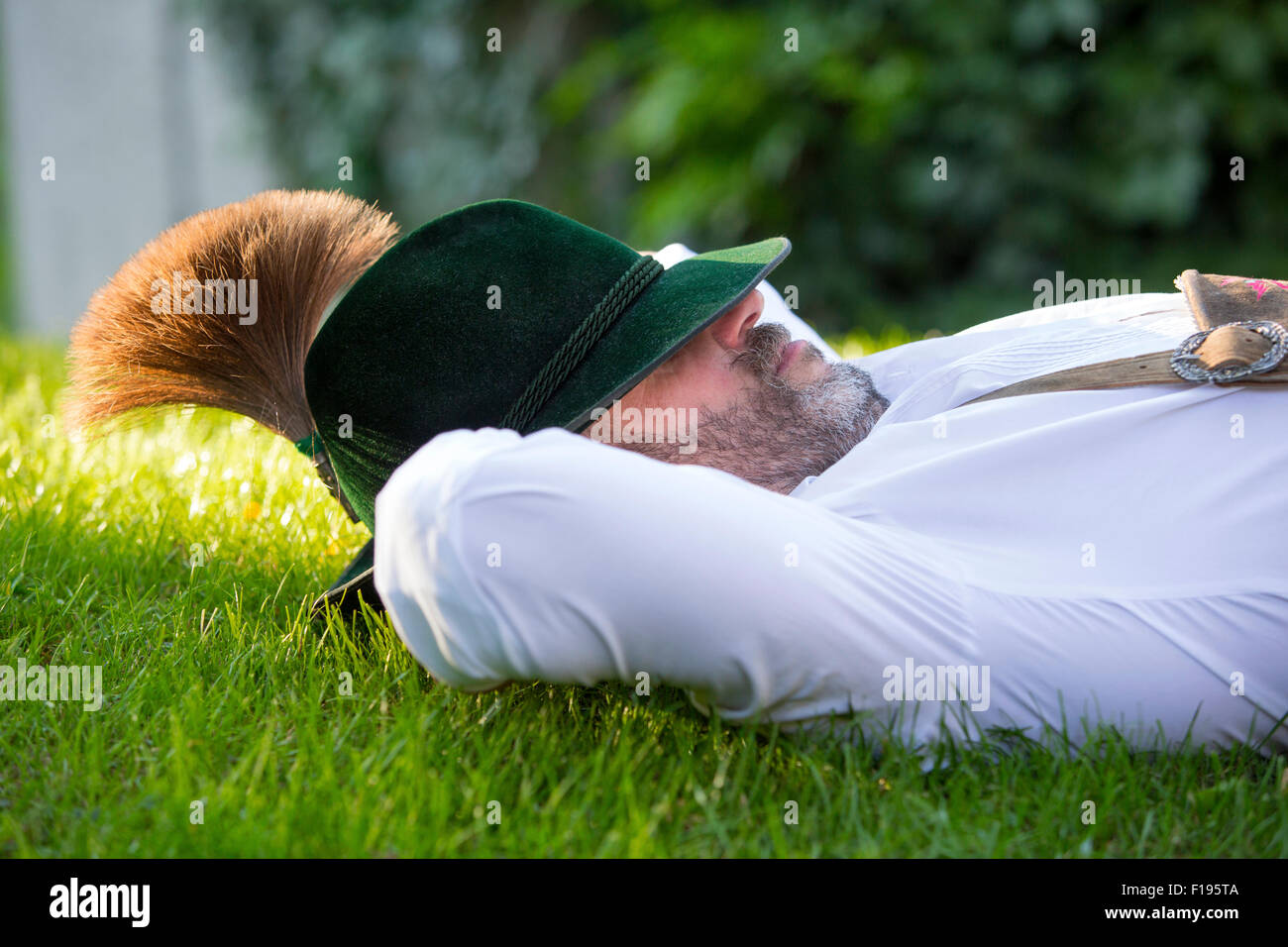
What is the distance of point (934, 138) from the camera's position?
5844 mm

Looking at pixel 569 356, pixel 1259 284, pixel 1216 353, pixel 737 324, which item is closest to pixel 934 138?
pixel 1259 284

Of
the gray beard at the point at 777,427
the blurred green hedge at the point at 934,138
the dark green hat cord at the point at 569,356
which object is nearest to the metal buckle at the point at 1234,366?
the gray beard at the point at 777,427

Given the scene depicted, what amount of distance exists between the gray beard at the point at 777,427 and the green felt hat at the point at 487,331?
6.5 inches

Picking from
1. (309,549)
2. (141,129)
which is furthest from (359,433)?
(141,129)

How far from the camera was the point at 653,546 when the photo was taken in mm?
1255

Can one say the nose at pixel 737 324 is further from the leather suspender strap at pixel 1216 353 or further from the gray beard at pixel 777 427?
the leather suspender strap at pixel 1216 353

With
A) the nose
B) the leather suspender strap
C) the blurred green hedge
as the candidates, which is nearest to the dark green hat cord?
the nose

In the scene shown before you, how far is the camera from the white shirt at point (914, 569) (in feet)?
4.16

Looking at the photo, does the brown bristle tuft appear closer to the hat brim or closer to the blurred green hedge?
the hat brim

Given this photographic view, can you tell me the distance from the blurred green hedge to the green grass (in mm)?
4689

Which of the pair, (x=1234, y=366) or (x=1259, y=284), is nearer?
(x=1234, y=366)

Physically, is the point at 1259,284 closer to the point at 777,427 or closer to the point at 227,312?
the point at 777,427

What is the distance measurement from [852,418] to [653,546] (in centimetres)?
73

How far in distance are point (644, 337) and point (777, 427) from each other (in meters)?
0.29
